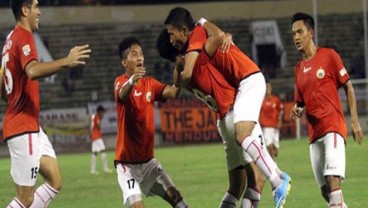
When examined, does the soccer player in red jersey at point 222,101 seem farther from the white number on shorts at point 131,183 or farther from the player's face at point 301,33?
the player's face at point 301,33

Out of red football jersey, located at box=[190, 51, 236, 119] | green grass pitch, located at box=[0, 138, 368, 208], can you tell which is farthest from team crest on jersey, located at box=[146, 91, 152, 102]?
green grass pitch, located at box=[0, 138, 368, 208]

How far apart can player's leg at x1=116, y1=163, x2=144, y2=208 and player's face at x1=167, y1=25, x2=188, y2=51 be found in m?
1.85

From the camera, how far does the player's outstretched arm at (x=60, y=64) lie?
34.1 ft

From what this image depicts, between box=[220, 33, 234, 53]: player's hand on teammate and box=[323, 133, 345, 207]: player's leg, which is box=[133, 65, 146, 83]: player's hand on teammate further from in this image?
box=[323, 133, 345, 207]: player's leg

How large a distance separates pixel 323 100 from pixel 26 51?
3.85m

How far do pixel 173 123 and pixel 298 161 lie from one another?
57.3 feet

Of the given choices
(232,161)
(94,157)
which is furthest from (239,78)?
(94,157)

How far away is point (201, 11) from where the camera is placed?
55875 mm

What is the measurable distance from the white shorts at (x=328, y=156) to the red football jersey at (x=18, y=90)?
353cm

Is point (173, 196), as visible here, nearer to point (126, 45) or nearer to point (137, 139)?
point (137, 139)

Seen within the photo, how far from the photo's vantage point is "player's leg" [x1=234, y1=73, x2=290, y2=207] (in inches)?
437

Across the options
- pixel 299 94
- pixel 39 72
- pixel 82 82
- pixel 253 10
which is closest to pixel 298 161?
pixel 299 94

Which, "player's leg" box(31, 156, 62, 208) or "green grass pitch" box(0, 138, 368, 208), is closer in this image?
"player's leg" box(31, 156, 62, 208)

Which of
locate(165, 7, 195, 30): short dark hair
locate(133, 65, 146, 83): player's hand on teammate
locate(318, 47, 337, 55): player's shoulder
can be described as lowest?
locate(133, 65, 146, 83): player's hand on teammate
